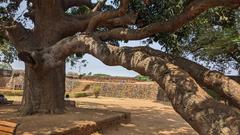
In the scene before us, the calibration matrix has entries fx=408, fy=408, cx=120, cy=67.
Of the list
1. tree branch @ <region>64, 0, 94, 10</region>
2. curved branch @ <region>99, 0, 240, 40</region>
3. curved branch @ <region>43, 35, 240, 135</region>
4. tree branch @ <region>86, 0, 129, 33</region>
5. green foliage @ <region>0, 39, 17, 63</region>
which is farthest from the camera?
green foliage @ <region>0, 39, 17, 63</region>

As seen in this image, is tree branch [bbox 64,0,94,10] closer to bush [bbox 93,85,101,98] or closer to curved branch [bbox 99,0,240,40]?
curved branch [bbox 99,0,240,40]

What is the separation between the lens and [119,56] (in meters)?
7.50

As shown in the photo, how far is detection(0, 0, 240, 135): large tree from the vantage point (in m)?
5.20

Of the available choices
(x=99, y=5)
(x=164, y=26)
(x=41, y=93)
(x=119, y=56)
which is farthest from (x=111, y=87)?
(x=119, y=56)

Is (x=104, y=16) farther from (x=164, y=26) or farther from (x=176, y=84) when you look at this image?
(x=176, y=84)

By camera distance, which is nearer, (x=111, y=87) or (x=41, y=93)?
(x=41, y=93)

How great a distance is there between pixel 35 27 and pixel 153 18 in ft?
13.5

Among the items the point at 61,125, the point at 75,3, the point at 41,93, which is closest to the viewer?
the point at 61,125

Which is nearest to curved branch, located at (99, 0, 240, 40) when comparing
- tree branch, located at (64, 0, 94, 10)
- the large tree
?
the large tree

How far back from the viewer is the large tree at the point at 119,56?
5.20 metres

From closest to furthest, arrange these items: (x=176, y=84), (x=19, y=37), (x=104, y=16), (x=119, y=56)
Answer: (x=176, y=84)
(x=119, y=56)
(x=104, y=16)
(x=19, y=37)

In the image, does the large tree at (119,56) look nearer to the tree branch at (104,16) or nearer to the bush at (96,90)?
the tree branch at (104,16)

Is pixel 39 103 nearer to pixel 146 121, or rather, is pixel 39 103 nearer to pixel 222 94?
pixel 146 121

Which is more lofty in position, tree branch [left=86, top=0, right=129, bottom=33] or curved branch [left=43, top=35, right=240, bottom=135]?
tree branch [left=86, top=0, right=129, bottom=33]
